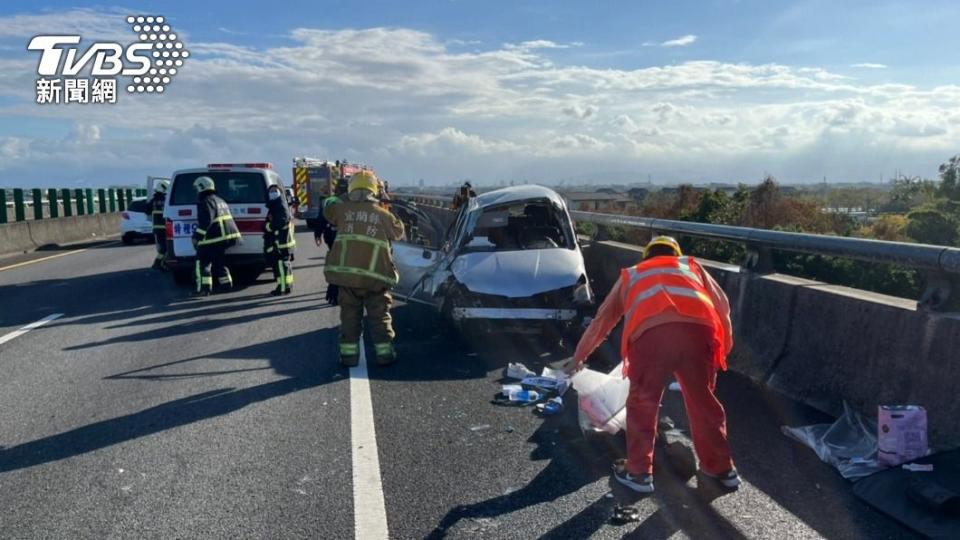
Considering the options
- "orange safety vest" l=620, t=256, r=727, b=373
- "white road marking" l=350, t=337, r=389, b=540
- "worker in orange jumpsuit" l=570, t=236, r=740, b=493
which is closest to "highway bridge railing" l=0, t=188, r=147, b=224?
"white road marking" l=350, t=337, r=389, b=540

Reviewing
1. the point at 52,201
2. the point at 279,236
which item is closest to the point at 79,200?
the point at 52,201

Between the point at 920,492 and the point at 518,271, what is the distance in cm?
489

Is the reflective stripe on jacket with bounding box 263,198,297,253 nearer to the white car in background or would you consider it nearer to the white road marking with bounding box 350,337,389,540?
the white road marking with bounding box 350,337,389,540

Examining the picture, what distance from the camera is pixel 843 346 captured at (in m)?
5.92

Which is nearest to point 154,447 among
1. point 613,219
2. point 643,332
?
point 643,332

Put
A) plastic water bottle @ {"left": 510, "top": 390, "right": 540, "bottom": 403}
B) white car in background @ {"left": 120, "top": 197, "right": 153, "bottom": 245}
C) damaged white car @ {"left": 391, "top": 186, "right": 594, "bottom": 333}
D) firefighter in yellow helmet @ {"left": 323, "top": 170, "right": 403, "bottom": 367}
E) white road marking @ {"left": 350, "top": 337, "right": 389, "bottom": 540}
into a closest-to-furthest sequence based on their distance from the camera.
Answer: white road marking @ {"left": 350, "top": 337, "right": 389, "bottom": 540}
plastic water bottle @ {"left": 510, "top": 390, "right": 540, "bottom": 403}
firefighter in yellow helmet @ {"left": 323, "top": 170, "right": 403, "bottom": 367}
damaged white car @ {"left": 391, "top": 186, "right": 594, "bottom": 333}
white car in background @ {"left": 120, "top": 197, "right": 153, "bottom": 245}

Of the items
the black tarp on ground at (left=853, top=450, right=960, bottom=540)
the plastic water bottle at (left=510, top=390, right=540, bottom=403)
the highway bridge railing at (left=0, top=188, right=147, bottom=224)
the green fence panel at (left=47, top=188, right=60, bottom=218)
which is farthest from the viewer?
the green fence panel at (left=47, top=188, right=60, bottom=218)

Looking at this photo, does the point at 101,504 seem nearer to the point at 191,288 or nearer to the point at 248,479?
the point at 248,479

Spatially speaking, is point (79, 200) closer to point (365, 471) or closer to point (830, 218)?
point (830, 218)

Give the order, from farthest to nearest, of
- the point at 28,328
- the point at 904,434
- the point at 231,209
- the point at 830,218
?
the point at 830,218 → the point at 231,209 → the point at 28,328 → the point at 904,434

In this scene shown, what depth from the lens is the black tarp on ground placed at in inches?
165

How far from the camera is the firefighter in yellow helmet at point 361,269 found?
315 inches

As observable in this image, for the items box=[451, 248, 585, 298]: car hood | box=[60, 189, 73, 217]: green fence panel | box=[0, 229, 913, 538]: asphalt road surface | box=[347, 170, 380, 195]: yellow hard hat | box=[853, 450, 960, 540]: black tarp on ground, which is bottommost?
box=[60, 189, 73, 217]: green fence panel

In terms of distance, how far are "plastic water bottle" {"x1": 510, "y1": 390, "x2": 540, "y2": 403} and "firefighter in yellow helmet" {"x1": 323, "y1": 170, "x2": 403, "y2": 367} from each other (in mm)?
1640
